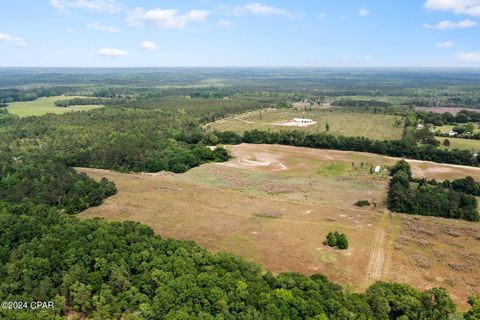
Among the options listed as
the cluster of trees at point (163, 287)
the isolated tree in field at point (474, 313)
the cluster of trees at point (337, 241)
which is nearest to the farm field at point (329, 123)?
the cluster of trees at point (337, 241)

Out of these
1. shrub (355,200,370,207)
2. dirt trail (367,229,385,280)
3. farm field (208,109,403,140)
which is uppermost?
farm field (208,109,403,140)

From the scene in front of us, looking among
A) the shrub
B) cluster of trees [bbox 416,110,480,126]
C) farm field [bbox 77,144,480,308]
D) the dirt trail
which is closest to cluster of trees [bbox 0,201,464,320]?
the dirt trail

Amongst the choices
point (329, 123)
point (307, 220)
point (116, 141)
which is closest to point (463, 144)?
point (329, 123)

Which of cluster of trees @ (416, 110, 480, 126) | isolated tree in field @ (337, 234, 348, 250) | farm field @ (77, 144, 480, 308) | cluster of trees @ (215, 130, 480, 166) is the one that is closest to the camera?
farm field @ (77, 144, 480, 308)

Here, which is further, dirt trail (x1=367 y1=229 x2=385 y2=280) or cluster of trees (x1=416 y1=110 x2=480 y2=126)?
cluster of trees (x1=416 y1=110 x2=480 y2=126)

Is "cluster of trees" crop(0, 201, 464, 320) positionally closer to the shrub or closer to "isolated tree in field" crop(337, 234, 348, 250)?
"isolated tree in field" crop(337, 234, 348, 250)

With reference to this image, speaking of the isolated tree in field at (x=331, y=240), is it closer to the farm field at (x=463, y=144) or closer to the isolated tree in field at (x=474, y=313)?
the isolated tree in field at (x=474, y=313)

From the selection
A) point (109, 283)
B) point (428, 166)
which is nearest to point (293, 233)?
point (109, 283)

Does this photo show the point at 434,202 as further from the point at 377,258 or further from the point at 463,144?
the point at 463,144
